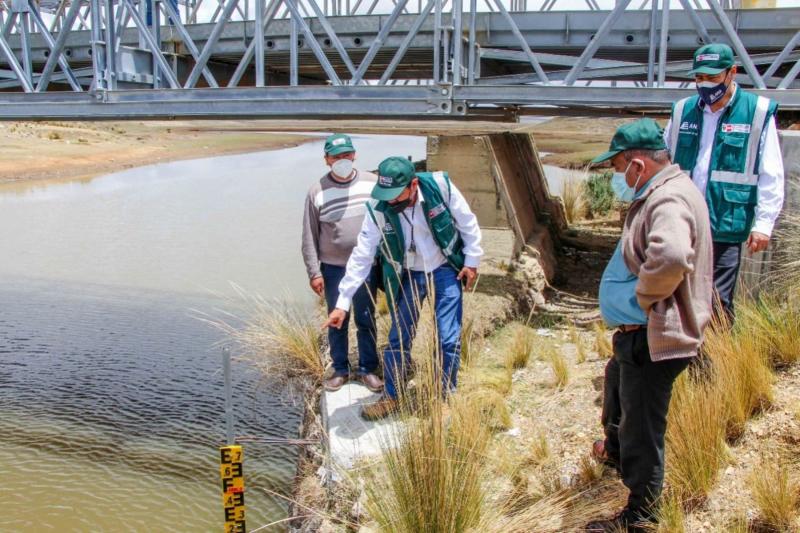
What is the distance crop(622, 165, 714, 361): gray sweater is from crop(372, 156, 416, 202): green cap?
1.57 metres

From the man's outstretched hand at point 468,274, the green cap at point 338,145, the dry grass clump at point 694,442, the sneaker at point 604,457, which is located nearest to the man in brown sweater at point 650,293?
the dry grass clump at point 694,442

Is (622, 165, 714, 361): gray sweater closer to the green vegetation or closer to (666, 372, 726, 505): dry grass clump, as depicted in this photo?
(666, 372, 726, 505): dry grass clump

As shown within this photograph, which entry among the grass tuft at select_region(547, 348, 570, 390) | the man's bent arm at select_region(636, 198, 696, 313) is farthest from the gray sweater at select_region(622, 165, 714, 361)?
the grass tuft at select_region(547, 348, 570, 390)

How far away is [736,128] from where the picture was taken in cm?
454

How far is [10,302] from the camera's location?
12172 mm

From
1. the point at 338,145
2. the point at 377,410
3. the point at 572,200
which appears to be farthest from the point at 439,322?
the point at 572,200

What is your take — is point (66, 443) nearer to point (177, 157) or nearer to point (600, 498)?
point (600, 498)

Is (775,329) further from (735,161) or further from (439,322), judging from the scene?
(439,322)

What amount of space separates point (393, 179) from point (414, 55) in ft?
12.7

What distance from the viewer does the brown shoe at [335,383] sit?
599 centimetres

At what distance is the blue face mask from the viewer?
447 cm

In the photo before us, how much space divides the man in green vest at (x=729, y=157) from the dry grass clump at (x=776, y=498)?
1.21 m

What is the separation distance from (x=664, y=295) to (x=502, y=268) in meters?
5.45

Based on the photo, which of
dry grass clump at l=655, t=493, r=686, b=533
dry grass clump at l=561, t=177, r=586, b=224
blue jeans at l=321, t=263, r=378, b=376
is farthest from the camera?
dry grass clump at l=561, t=177, r=586, b=224
